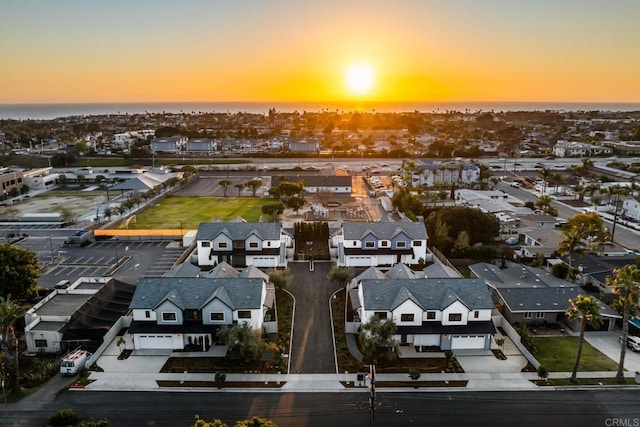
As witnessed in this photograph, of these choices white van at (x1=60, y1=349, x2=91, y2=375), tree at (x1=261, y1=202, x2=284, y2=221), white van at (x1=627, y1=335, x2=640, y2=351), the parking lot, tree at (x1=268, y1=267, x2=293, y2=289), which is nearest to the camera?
white van at (x1=60, y1=349, x2=91, y2=375)

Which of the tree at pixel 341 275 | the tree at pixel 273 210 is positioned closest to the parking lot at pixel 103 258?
the tree at pixel 273 210

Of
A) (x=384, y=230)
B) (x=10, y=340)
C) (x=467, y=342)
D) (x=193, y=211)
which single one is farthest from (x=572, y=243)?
(x=193, y=211)

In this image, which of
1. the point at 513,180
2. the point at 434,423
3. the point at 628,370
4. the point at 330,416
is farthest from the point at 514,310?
the point at 513,180

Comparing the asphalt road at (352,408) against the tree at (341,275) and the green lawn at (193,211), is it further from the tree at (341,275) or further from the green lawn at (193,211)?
the green lawn at (193,211)

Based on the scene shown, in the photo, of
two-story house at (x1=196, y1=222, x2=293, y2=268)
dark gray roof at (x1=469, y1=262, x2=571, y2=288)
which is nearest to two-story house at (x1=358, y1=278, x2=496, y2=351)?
dark gray roof at (x1=469, y1=262, x2=571, y2=288)

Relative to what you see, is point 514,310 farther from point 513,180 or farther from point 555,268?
point 513,180

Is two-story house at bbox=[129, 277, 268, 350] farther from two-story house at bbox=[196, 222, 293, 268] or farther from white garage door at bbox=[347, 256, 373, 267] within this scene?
white garage door at bbox=[347, 256, 373, 267]

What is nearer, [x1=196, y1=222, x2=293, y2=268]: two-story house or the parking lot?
the parking lot
